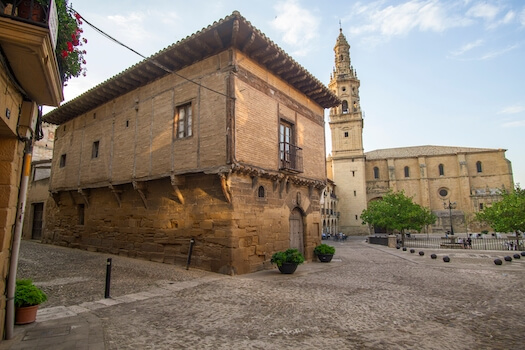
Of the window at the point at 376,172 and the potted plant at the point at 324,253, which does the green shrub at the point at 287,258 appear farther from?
the window at the point at 376,172

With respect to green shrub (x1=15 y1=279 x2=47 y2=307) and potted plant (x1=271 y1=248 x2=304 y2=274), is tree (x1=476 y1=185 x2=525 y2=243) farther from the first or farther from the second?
green shrub (x1=15 y1=279 x2=47 y2=307)

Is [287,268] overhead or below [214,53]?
below

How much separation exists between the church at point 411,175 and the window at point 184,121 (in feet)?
118

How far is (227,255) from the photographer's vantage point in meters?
9.82

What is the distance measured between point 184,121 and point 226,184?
11.4 feet

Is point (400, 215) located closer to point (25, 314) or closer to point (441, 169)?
point (441, 169)

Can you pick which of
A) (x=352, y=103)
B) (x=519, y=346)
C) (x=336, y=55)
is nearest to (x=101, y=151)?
(x=519, y=346)

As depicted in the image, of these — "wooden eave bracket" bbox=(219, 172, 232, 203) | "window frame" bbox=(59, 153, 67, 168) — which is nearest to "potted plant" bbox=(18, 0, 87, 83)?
"wooden eave bracket" bbox=(219, 172, 232, 203)

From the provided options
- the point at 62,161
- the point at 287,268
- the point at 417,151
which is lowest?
the point at 287,268

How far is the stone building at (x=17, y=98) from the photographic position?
3246 mm

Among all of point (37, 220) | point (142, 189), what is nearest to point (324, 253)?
point (142, 189)

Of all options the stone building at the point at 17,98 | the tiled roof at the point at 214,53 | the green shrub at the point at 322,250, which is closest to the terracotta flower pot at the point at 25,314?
the stone building at the point at 17,98

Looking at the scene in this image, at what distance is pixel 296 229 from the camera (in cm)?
1348

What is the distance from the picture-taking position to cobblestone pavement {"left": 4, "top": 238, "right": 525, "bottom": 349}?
4.55 metres
